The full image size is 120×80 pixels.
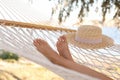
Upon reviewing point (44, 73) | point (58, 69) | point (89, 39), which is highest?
point (58, 69)

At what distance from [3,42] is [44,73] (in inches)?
109

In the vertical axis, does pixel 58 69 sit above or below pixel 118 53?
above

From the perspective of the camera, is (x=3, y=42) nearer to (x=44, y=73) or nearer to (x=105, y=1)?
(x=105, y=1)

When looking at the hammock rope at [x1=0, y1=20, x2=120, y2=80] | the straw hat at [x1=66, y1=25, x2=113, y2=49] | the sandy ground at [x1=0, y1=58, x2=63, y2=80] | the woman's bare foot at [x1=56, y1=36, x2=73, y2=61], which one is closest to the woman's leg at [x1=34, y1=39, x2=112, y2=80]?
the woman's bare foot at [x1=56, y1=36, x2=73, y2=61]

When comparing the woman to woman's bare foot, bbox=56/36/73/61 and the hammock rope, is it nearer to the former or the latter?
woman's bare foot, bbox=56/36/73/61

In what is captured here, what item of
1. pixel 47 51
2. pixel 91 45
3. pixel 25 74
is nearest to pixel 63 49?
pixel 47 51

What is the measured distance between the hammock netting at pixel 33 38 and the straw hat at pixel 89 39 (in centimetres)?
14

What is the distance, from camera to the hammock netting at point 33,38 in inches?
86.4

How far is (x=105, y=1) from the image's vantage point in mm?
3555

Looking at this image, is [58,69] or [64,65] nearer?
[58,69]

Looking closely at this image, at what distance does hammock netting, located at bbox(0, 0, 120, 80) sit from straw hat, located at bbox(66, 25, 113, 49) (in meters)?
0.14

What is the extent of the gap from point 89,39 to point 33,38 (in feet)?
1.71

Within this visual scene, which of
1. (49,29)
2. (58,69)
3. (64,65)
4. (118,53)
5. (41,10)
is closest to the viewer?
(58,69)

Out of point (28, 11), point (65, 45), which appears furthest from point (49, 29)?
point (65, 45)
